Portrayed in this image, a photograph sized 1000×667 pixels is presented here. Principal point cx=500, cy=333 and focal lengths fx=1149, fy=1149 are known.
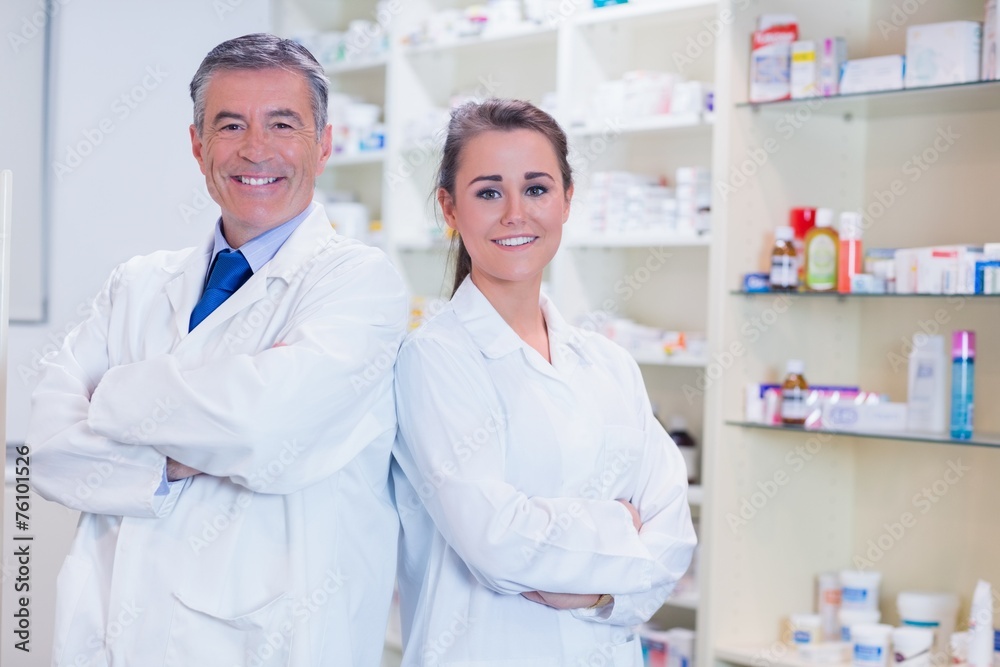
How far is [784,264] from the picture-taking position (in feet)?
9.86

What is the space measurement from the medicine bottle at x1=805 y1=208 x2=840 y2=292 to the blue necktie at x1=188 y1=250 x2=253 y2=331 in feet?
5.48

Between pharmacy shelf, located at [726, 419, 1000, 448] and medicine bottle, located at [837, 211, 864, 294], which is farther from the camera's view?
medicine bottle, located at [837, 211, 864, 294]

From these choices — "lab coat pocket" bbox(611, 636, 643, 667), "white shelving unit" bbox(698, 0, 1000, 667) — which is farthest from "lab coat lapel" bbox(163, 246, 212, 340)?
"white shelving unit" bbox(698, 0, 1000, 667)

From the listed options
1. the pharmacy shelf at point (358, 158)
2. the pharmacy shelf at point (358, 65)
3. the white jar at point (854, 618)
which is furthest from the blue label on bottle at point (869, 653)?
the pharmacy shelf at point (358, 65)

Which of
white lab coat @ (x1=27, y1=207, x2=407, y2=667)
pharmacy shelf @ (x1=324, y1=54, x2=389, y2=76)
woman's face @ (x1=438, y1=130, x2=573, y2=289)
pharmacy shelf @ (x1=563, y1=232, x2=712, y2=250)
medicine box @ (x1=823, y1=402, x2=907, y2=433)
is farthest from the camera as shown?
pharmacy shelf @ (x1=324, y1=54, x2=389, y2=76)

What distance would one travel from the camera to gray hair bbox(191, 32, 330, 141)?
5.86 ft

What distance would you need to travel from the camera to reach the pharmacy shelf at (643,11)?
3.30 metres

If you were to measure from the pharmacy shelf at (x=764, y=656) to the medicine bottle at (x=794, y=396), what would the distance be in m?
0.61

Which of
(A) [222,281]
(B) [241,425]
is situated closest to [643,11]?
(A) [222,281]

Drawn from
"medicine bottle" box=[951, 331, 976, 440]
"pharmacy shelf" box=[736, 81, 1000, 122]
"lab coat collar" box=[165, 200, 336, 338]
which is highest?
"pharmacy shelf" box=[736, 81, 1000, 122]

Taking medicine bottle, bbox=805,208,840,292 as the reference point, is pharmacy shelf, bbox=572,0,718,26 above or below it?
above

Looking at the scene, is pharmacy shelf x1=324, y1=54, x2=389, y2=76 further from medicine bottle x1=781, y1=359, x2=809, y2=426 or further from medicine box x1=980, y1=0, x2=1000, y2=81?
medicine box x1=980, y1=0, x2=1000, y2=81

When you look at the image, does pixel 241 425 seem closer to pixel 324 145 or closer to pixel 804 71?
pixel 324 145

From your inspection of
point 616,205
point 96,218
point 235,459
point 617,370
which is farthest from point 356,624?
point 616,205
